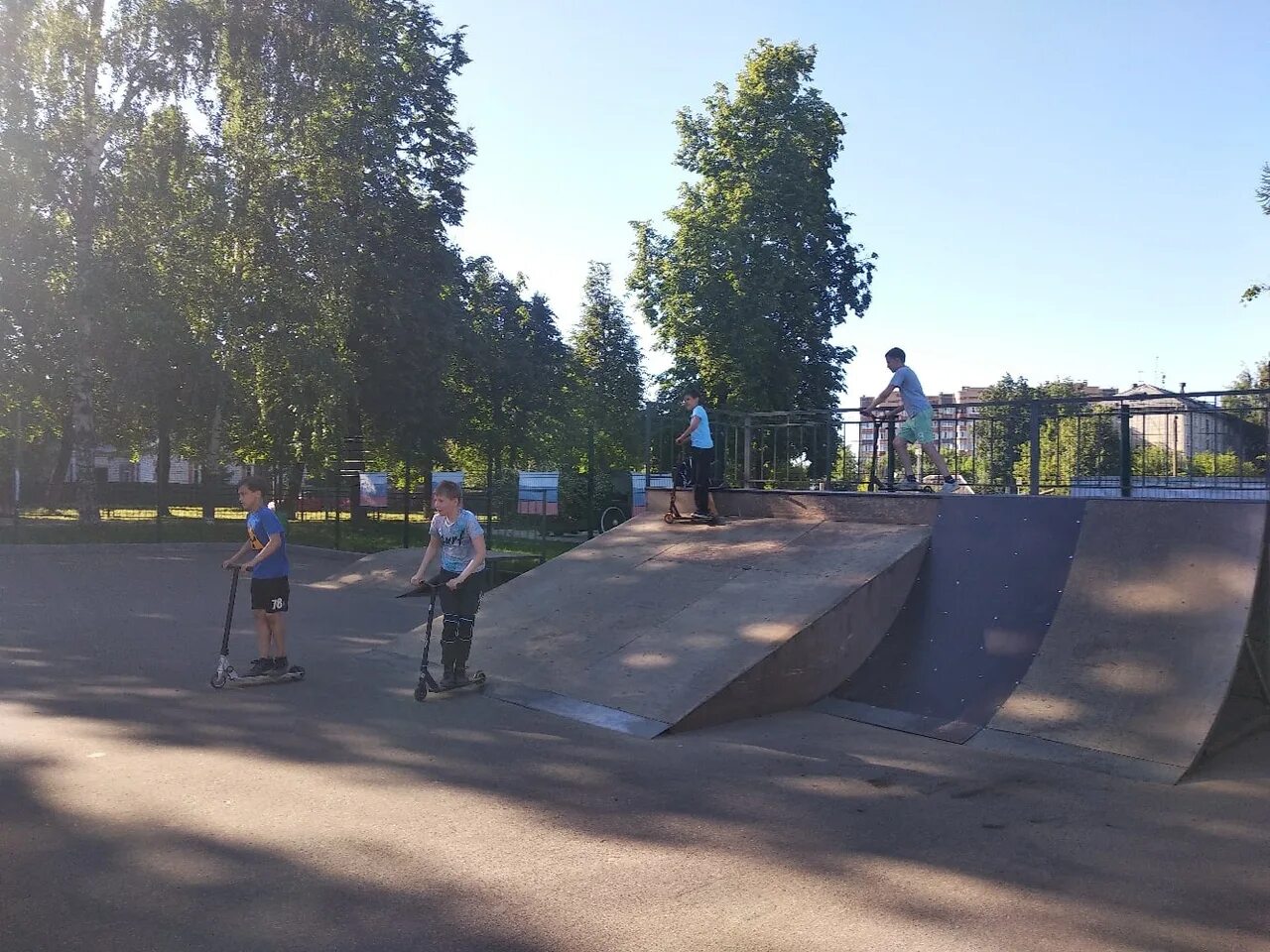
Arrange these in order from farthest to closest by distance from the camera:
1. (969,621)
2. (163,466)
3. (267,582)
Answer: (163,466), (267,582), (969,621)

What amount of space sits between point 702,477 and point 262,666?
5696 mm

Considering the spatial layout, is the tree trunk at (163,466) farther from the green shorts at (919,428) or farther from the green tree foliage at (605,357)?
the green tree foliage at (605,357)

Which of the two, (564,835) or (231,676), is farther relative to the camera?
(231,676)

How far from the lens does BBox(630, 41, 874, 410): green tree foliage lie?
3388cm

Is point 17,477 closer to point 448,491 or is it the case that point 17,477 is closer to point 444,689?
point 444,689

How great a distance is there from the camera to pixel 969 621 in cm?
899

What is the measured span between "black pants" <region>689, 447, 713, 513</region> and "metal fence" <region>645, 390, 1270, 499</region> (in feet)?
4.01

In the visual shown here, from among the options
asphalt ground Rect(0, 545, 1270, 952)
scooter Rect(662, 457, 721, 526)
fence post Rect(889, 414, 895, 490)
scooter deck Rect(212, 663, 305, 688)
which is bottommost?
asphalt ground Rect(0, 545, 1270, 952)

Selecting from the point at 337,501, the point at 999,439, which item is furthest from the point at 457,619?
the point at 337,501

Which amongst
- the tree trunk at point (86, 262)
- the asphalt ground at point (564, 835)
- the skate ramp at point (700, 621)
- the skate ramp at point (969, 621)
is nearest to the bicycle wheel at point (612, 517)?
the tree trunk at point (86, 262)

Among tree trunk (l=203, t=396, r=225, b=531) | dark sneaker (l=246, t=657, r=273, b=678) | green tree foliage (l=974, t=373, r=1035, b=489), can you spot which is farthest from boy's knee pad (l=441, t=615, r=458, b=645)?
tree trunk (l=203, t=396, r=225, b=531)

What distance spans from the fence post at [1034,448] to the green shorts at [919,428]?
3.60 ft

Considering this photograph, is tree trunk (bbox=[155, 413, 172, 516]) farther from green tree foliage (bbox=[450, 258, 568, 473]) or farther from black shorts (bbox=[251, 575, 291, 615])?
black shorts (bbox=[251, 575, 291, 615])

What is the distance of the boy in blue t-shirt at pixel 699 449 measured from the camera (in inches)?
492
